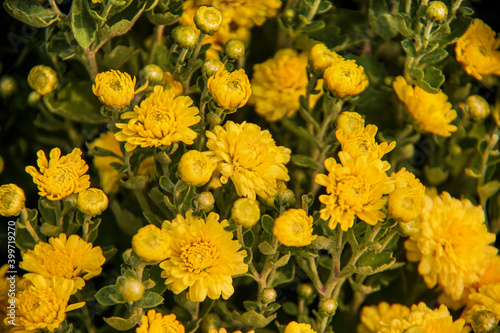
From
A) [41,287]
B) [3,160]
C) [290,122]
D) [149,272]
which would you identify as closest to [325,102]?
[290,122]

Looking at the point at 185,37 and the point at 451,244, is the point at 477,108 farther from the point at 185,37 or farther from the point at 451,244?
the point at 185,37

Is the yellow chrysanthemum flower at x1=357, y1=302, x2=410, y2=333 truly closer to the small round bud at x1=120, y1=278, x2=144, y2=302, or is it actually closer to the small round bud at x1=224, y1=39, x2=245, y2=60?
the small round bud at x1=120, y1=278, x2=144, y2=302

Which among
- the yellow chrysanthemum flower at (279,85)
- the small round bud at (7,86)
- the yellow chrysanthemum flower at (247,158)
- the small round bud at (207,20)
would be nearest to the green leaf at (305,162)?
the yellow chrysanthemum flower at (247,158)

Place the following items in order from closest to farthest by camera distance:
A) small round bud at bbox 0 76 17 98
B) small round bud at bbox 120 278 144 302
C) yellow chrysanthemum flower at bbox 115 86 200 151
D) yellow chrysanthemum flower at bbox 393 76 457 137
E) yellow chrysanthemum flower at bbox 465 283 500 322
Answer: small round bud at bbox 120 278 144 302, yellow chrysanthemum flower at bbox 115 86 200 151, yellow chrysanthemum flower at bbox 465 283 500 322, yellow chrysanthemum flower at bbox 393 76 457 137, small round bud at bbox 0 76 17 98

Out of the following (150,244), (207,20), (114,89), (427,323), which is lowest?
(427,323)

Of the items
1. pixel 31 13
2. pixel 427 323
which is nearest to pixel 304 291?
pixel 427 323

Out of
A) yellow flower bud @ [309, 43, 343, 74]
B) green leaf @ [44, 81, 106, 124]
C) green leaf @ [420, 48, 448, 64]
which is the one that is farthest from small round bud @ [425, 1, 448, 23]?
green leaf @ [44, 81, 106, 124]
